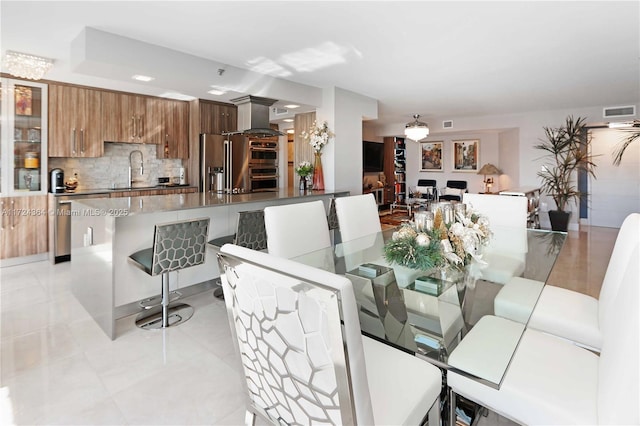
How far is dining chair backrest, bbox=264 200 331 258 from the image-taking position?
82.9 inches

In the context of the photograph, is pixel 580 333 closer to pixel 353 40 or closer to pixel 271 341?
pixel 271 341

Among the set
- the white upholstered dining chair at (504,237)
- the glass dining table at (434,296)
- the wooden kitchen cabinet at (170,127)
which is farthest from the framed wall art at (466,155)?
the glass dining table at (434,296)

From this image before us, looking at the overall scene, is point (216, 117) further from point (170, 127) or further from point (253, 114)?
point (253, 114)

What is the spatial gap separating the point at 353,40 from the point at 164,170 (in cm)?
434

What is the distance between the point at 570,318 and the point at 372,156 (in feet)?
26.1

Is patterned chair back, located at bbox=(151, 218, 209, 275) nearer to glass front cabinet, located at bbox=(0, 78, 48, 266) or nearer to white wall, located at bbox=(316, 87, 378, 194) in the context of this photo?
white wall, located at bbox=(316, 87, 378, 194)

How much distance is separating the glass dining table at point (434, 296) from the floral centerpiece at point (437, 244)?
2.9 inches

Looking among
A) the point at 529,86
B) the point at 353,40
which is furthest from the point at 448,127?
the point at 353,40

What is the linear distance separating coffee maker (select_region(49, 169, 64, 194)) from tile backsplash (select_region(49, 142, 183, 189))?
329 millimetres

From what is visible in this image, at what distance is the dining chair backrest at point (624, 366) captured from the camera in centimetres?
78

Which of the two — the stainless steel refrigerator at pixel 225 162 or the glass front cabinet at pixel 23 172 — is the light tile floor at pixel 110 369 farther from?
the stainless steel refrigerator at pixel 225 162

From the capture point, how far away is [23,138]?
4348mm

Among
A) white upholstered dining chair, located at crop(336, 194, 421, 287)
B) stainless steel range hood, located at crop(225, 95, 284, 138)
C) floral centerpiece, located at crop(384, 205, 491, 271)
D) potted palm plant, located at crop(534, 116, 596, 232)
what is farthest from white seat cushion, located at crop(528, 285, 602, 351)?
potted palm plant, located at crop(534, 116, 596, 232)

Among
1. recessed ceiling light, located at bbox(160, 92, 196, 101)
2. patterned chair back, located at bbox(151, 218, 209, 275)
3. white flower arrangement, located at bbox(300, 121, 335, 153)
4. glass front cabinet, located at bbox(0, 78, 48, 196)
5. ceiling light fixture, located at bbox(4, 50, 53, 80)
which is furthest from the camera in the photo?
recessed ceiling light, located at bbox(160, 92, 196, 101)
